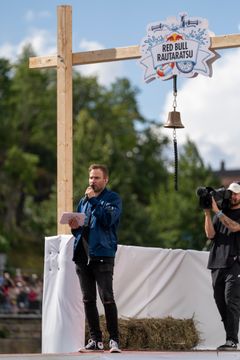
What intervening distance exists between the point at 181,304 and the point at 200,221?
38892 mm

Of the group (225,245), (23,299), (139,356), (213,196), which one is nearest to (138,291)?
(225,245)

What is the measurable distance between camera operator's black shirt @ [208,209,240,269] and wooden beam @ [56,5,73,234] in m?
1.87

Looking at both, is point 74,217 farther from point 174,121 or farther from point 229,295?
point 174,121

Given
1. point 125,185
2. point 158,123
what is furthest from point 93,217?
point 158,123

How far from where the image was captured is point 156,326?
11398 millimetres

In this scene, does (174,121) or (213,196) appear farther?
(174,121)

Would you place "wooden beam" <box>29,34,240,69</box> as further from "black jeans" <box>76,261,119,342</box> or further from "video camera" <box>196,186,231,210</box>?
"black jeans" <box>76,261,119,342</box>

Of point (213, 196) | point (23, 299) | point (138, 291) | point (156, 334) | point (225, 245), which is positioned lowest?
point (23, 299)

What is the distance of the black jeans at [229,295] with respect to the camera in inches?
401

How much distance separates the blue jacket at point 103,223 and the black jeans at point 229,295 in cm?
118

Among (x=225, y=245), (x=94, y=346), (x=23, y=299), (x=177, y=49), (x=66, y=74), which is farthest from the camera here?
(x=23, y=299)

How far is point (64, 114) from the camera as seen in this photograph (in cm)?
1173

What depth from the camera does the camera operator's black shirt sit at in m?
10.3

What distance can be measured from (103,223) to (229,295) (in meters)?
1.49
